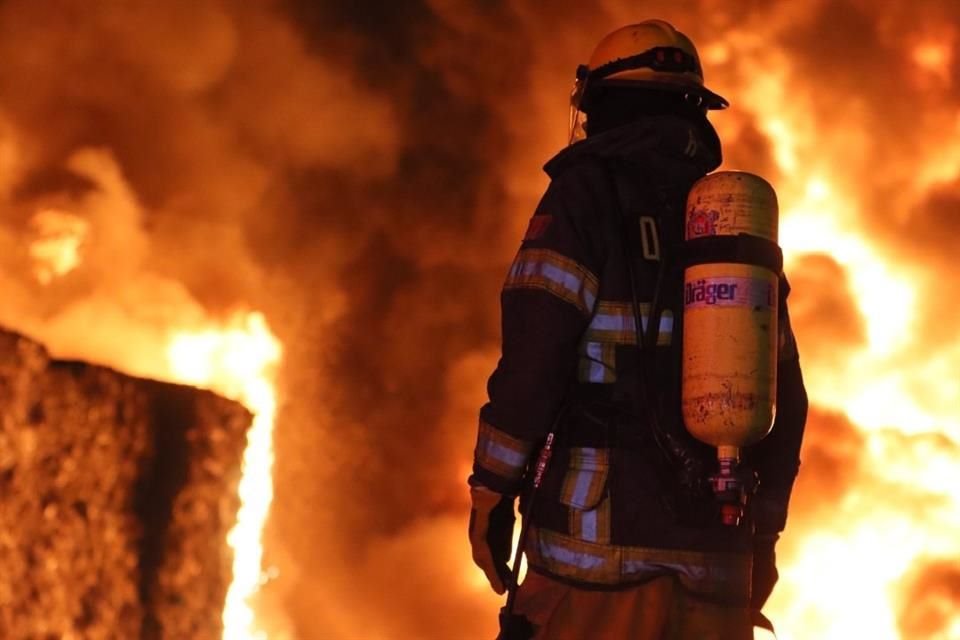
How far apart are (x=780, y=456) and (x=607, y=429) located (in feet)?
2.25

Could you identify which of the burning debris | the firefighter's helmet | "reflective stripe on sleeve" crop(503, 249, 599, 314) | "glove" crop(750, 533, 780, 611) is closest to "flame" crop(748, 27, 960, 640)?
the burning debris


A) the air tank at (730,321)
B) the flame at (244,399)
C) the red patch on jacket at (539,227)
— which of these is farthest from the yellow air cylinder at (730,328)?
the flame at (244,399)

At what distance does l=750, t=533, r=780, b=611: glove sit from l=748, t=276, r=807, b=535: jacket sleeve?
0.03 m

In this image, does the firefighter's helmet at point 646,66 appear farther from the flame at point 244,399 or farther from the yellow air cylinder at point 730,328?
the flame at point 244,399

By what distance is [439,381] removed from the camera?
792 cm

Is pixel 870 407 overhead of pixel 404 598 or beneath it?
overhead

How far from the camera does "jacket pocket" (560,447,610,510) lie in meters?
2.66

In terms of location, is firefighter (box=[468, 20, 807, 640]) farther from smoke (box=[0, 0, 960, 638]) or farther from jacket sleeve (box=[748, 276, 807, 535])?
smoke (box=[0, 0, 960, 638])

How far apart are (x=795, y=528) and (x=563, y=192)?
5.21 meters

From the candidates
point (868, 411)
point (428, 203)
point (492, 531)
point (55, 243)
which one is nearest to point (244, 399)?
point (55, 243)

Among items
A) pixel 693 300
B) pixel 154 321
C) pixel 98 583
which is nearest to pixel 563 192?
pixel 693 300

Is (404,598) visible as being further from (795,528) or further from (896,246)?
(896,246)

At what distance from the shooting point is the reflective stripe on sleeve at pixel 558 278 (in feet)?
8.77

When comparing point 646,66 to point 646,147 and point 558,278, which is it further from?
point 558,278
